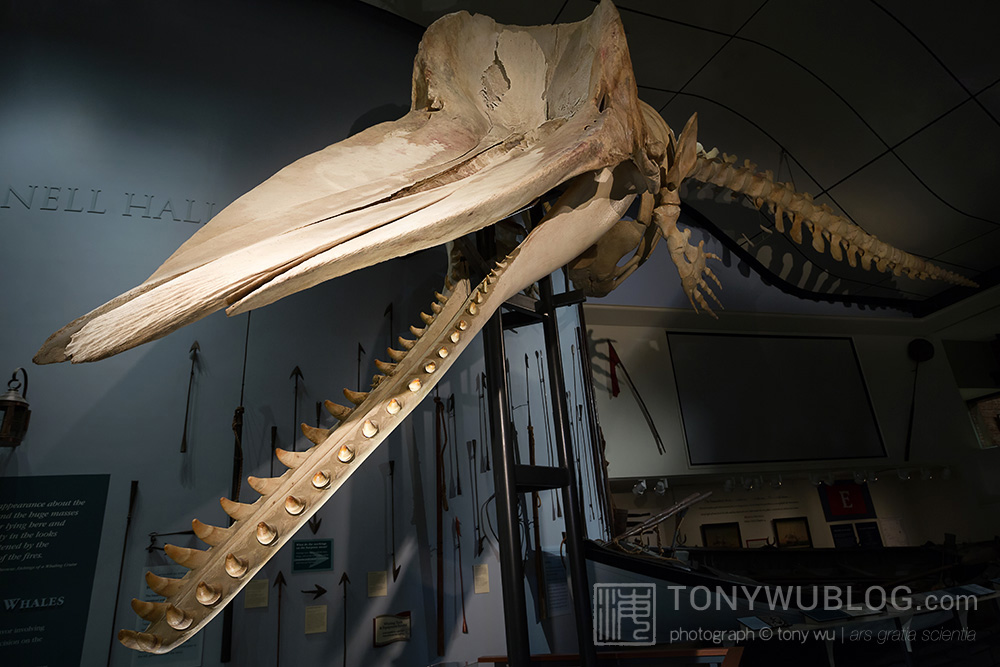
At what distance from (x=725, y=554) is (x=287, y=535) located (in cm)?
194

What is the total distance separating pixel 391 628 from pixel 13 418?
4.65ft

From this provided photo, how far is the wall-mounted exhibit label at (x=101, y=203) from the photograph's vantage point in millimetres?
1847

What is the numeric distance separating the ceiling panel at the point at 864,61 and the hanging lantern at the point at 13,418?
3.21 meters

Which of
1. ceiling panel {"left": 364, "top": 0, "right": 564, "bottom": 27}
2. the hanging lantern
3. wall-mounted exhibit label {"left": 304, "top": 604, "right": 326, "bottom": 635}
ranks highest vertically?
ceiling panel {"left": 364, "top": 0, "right": 564, "bottom": 27}

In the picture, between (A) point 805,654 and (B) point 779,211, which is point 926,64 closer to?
(B) point 779,211

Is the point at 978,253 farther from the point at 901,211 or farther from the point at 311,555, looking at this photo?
the point at 311,555

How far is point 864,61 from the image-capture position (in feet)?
7.26

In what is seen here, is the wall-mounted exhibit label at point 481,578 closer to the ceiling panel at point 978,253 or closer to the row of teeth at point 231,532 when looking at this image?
the row of teeth at point 231,532

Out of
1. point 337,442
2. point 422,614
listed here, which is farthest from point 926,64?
point 422,614

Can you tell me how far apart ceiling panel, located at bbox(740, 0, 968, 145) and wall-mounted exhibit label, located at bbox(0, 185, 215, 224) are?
2593mm

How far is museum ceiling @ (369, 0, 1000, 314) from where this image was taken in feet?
6.92

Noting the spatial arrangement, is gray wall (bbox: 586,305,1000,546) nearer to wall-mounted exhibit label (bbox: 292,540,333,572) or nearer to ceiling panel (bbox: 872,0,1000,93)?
ceiling panel (bbox: 872,0,1000,93)

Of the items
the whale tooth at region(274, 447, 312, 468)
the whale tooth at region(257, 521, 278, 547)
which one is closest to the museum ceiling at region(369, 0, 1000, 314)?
the whale tooth at region(274, 447, 312, 468)

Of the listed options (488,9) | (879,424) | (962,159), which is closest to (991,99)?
(962,159)
